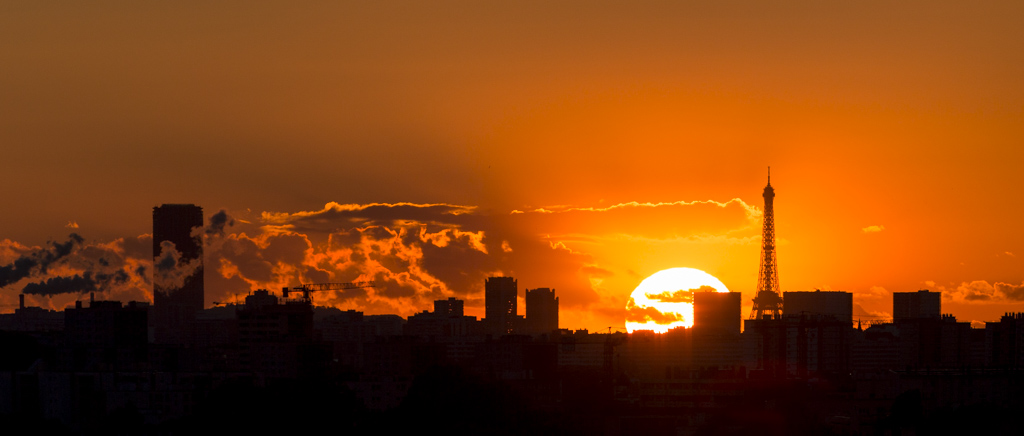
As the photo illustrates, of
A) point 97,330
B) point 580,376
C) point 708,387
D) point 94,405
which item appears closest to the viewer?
point 94,405

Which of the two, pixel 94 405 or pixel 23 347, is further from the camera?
pixel 23 347

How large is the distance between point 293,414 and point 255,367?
2032 inches

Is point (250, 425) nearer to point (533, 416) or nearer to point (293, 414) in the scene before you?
point (293, 414)

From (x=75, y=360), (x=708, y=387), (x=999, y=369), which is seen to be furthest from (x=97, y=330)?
(x=999, y=369)

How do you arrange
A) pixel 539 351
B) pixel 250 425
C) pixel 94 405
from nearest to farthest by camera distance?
1. pixel 250 425
2. pixel 94 405
3. pixel 539 351

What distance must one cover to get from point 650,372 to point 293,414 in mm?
106986

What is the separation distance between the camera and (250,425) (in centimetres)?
9244

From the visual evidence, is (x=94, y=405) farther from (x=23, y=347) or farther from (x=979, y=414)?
(x=979, y=414)

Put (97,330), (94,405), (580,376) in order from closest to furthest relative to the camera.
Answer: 1. (94,405)
2. (580,376)
3. (97,330)

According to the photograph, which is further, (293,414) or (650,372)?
(650,372)

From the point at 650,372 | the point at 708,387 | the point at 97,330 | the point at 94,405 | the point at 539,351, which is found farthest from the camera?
the point at 650,372

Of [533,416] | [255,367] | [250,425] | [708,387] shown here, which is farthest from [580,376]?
[250,425]

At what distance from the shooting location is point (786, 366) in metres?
185

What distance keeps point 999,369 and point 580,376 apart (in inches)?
1687
